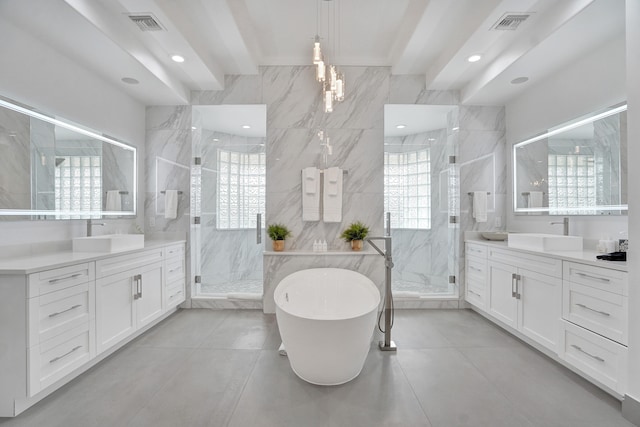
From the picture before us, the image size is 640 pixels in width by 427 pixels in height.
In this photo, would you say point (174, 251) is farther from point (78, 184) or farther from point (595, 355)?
point (595, 355)

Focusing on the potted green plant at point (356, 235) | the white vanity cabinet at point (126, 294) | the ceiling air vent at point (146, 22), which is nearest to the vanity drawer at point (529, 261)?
the potted green plant at point (356, 235)

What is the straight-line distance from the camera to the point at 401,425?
5.37 feet

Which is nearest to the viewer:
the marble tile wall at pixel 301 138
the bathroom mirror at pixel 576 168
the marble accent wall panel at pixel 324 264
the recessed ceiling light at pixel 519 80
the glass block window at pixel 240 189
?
the bathroom mirror at pixel 576 168

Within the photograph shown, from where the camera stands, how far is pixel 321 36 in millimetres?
3182

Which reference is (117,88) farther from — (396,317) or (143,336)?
(396,317)

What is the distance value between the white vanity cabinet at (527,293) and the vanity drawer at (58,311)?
3.45m

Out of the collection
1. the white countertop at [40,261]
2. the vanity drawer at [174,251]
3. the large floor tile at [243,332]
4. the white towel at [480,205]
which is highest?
the white towel at [480,205]

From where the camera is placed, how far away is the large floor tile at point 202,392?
1699 millimetres

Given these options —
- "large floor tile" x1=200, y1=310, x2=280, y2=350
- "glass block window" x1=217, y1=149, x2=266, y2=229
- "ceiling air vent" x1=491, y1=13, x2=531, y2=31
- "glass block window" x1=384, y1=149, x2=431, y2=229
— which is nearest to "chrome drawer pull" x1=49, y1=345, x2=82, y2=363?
"large floor tile" x1=200, y1=310, x2=280, y2=350

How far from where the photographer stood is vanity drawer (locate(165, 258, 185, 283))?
3.24 metres

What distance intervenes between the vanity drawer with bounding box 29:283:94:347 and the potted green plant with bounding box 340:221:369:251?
245 cm

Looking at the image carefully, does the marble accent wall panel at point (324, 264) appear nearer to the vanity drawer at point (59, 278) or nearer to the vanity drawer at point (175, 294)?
the vanity drawer at point (175, 294)

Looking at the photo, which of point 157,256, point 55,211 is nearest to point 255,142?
point 157,256

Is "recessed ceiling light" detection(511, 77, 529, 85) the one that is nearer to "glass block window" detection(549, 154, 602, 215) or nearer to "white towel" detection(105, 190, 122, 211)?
"glass block window" detection(549, 154, 602, 215)
